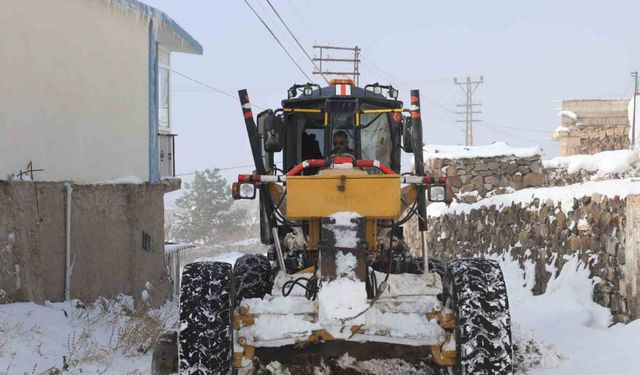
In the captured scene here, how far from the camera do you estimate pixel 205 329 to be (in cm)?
546

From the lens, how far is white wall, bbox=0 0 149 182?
1156 centimetres

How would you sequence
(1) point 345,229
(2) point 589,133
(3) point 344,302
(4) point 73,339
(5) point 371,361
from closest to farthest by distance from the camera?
1. (3) point 344,302
2. (1) point 345,229
3. (5) point 371,361
4. (4) point 73,339
5. (2) point 589,133

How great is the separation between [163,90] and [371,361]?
1327 centimetres

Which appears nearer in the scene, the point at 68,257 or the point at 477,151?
the point at 68,257

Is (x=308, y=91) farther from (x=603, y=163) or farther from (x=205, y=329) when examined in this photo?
(x=603, y=163)

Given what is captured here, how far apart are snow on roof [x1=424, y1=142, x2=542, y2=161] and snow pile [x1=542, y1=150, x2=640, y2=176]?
2.53 feet

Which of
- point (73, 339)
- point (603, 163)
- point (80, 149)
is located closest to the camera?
point (73, 339)

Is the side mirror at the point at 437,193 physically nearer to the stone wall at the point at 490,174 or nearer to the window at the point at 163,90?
the window at the point at 163,90

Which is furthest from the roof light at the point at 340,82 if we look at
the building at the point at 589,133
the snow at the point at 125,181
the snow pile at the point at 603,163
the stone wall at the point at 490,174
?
the building at the point at 589,133

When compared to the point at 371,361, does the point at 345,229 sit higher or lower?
higher

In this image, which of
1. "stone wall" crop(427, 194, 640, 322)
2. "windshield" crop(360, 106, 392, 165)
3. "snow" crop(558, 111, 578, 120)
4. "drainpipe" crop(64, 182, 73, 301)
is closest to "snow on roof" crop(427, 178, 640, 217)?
"stone wall" crop(427, 194, 640, 322)

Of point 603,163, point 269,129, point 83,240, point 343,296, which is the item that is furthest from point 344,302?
point 603,163

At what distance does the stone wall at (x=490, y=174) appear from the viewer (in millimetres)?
21500

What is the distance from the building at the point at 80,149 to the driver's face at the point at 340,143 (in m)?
5.91
